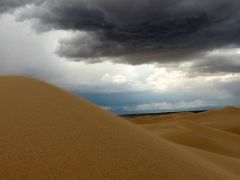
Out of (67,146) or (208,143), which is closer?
(67,146)

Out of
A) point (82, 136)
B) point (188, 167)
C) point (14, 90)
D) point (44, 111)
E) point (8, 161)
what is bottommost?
point (188, 167)

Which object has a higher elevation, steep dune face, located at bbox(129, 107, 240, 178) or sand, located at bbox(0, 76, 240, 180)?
sand, located at bbox(0, 76, 240, 180)

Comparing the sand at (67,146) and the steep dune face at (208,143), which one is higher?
the sand at (67,146)

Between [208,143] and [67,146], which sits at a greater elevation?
Answer: [67,146]

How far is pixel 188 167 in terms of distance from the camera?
3.17 m

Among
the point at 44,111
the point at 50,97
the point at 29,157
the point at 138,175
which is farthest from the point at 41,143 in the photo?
the point at 50,97

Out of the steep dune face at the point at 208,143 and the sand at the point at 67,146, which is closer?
the sand at the point at 67,146

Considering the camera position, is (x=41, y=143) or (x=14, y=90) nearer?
(x=41, y=143)

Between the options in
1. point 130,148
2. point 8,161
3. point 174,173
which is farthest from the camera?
point 130,148

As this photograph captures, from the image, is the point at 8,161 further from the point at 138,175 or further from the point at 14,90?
the point at 14,90

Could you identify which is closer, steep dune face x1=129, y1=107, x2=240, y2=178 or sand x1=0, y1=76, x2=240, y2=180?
sand x1=0, y1=76, x2=240, y2=180

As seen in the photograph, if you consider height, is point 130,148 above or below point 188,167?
above

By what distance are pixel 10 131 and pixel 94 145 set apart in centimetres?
96

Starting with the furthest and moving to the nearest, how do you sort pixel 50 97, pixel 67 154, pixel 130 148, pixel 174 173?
1. pixel 50 97
2. pixel 130 148
3. pixel 174 173
4. pixel 67 154
